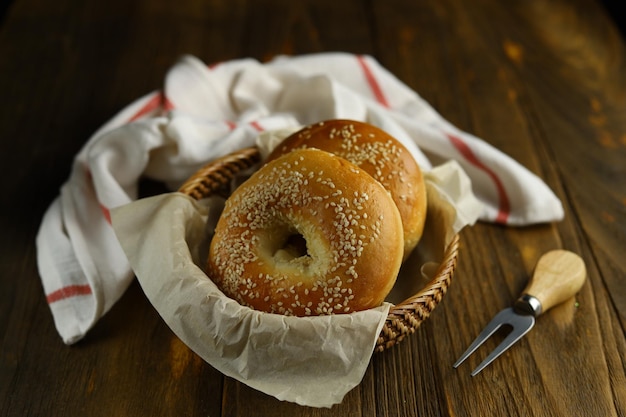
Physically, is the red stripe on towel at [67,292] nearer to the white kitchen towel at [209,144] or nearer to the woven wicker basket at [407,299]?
the white kitchen towel at [209,144]

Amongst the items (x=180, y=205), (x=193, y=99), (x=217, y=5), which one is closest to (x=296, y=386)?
(x=180, y=205)

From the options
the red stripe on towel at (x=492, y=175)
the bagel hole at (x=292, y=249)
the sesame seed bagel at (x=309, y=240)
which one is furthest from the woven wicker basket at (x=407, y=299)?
the red stripe on towel at (x=492, y=175)

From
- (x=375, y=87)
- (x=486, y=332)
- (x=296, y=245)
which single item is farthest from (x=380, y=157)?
(x=375, y=87)

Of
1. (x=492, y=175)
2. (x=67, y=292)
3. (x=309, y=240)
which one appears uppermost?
(x=309, y=240)

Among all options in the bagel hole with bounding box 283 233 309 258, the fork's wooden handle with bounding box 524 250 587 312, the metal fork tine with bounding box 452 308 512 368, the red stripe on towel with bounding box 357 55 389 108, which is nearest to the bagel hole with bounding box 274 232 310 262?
the bagel hole with bounding box 283 233 309 258

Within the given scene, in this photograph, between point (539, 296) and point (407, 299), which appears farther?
point (539, 296)

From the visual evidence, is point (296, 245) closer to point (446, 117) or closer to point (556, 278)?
point (556, 278)
